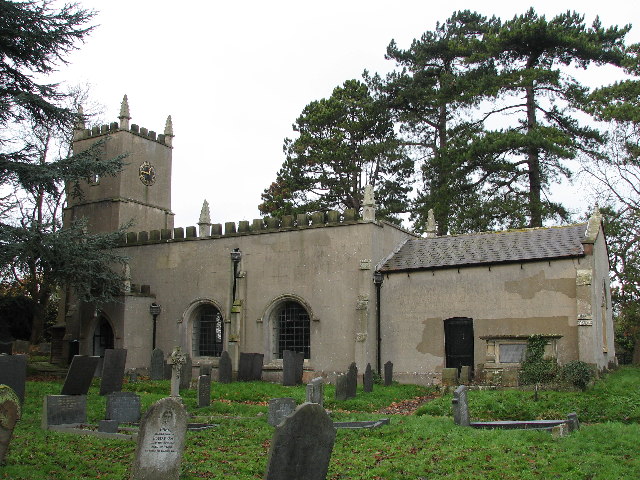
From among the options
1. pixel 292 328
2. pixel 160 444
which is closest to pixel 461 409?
pixel 160 444

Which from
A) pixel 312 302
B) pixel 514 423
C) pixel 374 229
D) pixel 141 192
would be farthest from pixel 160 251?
pixel 514 423

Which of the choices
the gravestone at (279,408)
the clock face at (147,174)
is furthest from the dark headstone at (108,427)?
the clock face at (147,174)

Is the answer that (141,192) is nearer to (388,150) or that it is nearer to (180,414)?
(388,150)

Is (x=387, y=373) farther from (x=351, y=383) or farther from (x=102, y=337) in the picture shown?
(x=102, y=337)

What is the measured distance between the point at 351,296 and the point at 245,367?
442cm

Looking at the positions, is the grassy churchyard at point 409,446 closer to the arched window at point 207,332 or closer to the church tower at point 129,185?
the arched window at point 207,332

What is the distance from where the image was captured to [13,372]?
1362 centimetres

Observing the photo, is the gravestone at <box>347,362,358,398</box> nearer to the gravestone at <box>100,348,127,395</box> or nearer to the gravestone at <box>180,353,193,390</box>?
the gravestone at <box>180,353,193,390</box>

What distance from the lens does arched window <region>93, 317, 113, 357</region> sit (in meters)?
27.1

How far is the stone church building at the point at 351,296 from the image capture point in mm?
20672

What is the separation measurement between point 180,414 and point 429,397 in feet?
40.0

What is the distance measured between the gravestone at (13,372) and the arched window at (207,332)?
40.4ft

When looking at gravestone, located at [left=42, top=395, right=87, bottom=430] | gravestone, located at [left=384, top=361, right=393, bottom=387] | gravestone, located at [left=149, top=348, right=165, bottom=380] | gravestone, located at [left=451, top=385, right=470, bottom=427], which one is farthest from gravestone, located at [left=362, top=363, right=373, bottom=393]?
gravestone, located at [left=42, top=395, right=87, bottom=430]

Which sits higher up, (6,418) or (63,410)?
(6,418)
